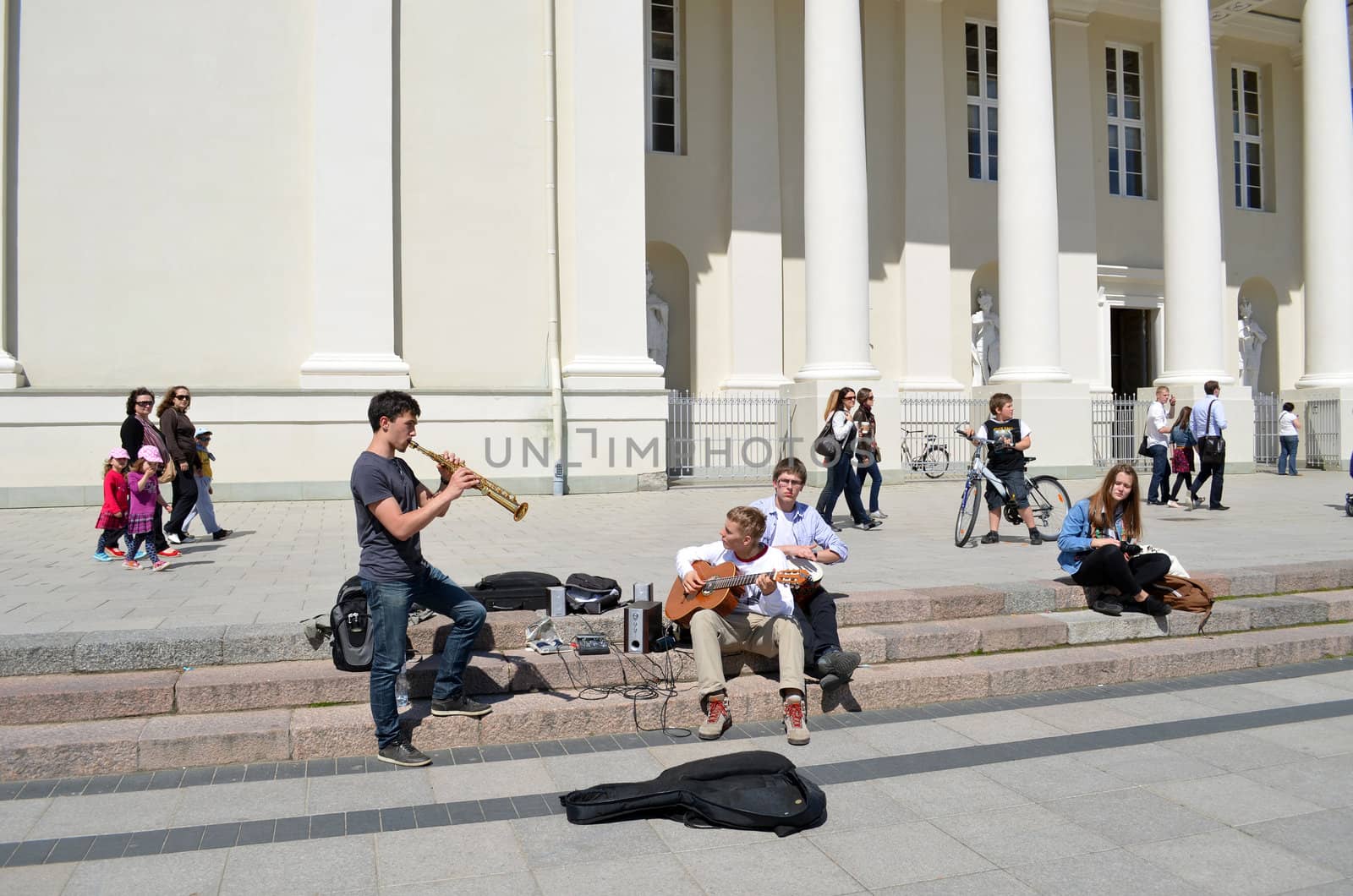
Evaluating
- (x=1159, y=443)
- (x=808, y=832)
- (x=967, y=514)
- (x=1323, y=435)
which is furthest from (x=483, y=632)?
(x=1323, y=435)

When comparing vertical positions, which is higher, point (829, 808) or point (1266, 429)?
point (1266, 429)

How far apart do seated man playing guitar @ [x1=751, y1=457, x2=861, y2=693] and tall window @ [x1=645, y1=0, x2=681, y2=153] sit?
52.6ft

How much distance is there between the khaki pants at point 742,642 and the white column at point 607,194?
1073 centimetres

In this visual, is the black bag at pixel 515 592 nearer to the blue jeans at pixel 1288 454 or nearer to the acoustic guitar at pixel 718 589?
the acoustic guitar at pixel 718 589

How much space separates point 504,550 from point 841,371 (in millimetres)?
9216

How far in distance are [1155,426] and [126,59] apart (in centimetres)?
1549

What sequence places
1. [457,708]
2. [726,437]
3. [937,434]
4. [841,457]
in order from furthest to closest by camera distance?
[937,434]
[726,437]
[841,457]
[457,708]

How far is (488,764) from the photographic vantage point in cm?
518

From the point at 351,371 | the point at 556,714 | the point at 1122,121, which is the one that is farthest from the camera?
the point at 1122,121

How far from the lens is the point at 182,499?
1054 cm

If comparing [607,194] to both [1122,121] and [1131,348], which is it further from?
[1131,348]

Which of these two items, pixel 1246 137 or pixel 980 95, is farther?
pixel 1246 137

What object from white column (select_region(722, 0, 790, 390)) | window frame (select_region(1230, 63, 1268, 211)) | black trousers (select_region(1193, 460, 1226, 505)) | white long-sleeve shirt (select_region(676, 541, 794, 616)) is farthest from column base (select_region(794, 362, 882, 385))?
window frame (select_region(1230, 63, 1268, 211))

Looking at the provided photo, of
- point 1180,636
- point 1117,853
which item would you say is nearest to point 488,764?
point 1117,853
